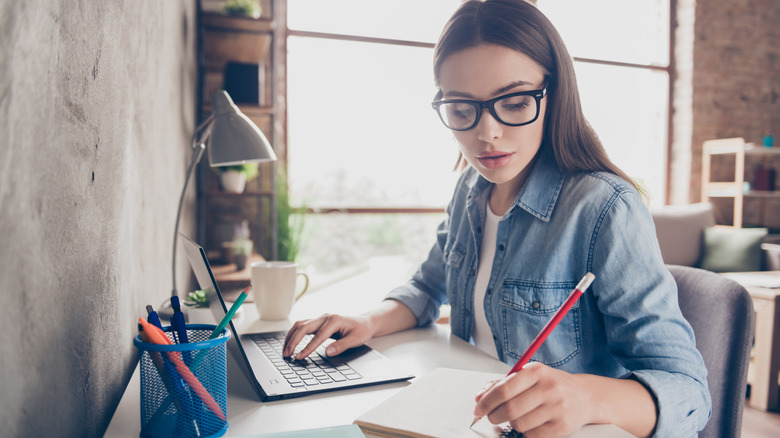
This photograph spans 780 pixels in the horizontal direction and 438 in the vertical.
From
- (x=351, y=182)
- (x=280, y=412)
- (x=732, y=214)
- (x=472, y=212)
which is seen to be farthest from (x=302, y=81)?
(x=732, y=214)

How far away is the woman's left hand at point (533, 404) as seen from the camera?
584mm

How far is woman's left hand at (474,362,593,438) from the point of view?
0.58 metres

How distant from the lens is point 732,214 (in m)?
5.06

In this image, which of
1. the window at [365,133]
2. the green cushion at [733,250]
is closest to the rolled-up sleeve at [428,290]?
the window at [365,133]

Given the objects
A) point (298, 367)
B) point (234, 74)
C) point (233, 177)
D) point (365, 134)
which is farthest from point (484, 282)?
point (365, 134)

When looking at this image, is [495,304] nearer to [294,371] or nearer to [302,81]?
[294,371]

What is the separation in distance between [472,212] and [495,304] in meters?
0.27

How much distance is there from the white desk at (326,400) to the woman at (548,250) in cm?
8

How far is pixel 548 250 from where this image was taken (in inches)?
38.2

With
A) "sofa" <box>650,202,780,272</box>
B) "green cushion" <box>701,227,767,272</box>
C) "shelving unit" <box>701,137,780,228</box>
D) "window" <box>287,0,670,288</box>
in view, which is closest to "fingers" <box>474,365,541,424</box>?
"window" <box>287,0,670,288</box>

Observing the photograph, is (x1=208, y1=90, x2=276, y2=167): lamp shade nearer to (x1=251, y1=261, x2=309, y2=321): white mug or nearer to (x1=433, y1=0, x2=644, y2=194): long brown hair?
(x1=251, y1=261, x2=309, y2=321): white mug

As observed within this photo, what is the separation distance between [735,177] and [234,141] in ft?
17.7

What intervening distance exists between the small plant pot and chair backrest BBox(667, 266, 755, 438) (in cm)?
223

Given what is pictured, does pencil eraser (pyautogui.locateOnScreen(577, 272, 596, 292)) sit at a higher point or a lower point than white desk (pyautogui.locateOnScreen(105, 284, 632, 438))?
higher
